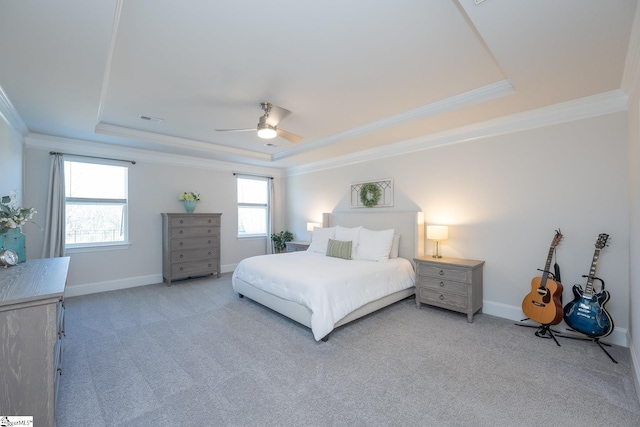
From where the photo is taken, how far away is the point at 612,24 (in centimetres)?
179

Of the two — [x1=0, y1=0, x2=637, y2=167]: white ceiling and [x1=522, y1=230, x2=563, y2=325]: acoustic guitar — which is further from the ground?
[x1=0, y1=0, x2=637, y2=167]: white ceiling

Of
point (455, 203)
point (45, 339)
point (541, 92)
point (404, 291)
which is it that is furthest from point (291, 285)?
point (541, 92)

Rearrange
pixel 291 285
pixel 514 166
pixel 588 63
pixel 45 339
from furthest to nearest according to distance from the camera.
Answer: pixel 514 166 → pixel 291 285 → pixel 588 63 → pixel 45 339

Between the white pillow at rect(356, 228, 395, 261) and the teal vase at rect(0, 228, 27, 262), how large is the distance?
151 inches

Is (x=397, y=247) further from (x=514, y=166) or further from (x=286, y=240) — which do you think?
(x=286, y=240)

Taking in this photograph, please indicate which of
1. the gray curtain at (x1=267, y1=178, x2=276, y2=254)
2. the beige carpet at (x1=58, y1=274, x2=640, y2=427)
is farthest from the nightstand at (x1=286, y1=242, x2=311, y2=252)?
the beige carpet at (x1=58, y1=274, x2=640, y2=427)

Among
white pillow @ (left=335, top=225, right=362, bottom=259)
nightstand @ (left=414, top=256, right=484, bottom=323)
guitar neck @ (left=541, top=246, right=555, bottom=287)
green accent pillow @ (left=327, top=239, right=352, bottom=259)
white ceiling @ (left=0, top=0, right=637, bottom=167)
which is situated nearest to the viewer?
white ceiling @ (left=0, top=0, right=637, bottom=167)

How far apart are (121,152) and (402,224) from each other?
508cm

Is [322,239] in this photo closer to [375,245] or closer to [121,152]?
[375,245]

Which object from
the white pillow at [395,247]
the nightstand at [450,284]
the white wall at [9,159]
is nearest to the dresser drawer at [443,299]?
the nightstand at [450,284]

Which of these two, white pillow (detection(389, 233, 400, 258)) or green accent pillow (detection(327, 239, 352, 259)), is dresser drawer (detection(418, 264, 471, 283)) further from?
green accent pillow (detection(327, 239, 352, 259))

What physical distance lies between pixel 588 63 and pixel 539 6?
1.09 m

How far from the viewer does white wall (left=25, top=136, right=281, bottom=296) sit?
4242 mm

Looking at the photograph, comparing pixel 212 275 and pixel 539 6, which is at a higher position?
pixel 539 6
